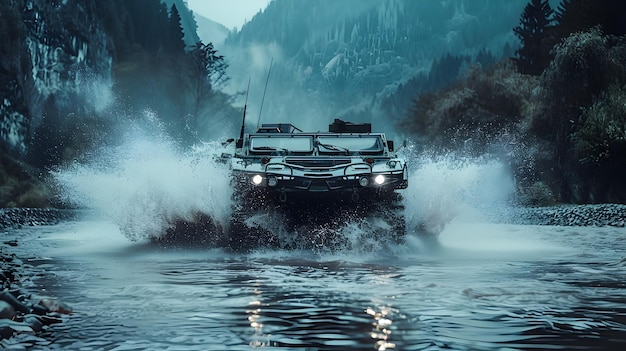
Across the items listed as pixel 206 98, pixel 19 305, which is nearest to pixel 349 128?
pixel 19 305

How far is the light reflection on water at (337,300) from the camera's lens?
22.1ft

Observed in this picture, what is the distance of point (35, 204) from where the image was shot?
36156 mm

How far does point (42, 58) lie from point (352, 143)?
123 feet

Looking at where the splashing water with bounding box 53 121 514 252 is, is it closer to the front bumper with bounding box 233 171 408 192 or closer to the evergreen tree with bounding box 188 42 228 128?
the front bumper with bounding box 233 171 408 192

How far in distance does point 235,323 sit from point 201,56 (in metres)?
67.8

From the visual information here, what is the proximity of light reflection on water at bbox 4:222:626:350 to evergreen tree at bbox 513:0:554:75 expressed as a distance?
47.7 m

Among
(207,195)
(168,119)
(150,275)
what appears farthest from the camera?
(168,119)

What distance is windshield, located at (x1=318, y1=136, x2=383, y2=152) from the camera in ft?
52.7

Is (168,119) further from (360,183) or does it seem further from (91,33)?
(360,183)

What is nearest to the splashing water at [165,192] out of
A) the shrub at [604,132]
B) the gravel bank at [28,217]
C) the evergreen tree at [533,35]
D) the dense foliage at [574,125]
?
the gravel bank at [28,217]

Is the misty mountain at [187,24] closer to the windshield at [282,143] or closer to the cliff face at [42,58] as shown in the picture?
the cliff face at [42,58]

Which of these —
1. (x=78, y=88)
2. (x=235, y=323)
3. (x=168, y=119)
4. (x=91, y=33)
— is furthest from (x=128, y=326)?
(x=168, y=119)

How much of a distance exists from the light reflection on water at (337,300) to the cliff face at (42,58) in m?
29.2

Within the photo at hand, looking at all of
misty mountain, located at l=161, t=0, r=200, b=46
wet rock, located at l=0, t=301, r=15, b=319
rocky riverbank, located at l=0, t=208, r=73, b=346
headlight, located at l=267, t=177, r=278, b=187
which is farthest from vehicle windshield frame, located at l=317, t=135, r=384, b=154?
misty mountain, located at l=161, t=0, r=200, b=46
